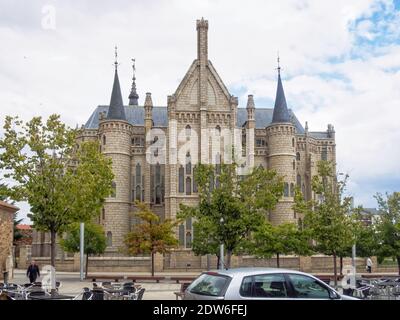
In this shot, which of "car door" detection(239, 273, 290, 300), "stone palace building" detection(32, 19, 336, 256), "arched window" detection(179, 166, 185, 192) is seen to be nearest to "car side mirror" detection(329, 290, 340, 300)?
"car door" detection(239, 273, 290, 300)

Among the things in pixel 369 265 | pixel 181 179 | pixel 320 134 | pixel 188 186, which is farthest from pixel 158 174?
pixel 369 265

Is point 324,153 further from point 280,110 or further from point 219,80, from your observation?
point 219,80

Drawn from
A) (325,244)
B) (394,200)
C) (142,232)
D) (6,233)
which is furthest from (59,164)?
(394,200)

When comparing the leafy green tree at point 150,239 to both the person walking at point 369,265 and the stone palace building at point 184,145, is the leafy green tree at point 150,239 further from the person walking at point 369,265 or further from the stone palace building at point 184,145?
the stone palace building at point 184,145

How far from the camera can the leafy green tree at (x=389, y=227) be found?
3312 cm

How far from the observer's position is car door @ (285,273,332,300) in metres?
9.05

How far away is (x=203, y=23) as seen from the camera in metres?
60.0

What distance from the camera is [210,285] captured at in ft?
30.2

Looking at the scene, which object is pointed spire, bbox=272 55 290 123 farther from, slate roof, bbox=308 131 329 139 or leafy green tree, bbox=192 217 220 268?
leafy green tree, bbox=192 217 220 268

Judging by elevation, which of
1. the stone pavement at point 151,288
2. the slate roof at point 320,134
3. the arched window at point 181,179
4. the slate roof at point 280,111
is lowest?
the stone pavement at point 151,288

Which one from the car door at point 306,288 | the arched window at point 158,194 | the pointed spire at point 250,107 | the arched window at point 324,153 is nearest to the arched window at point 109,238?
the arched window at point 158,194

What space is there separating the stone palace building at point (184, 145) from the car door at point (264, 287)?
1865 inches

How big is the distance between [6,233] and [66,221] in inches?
159
